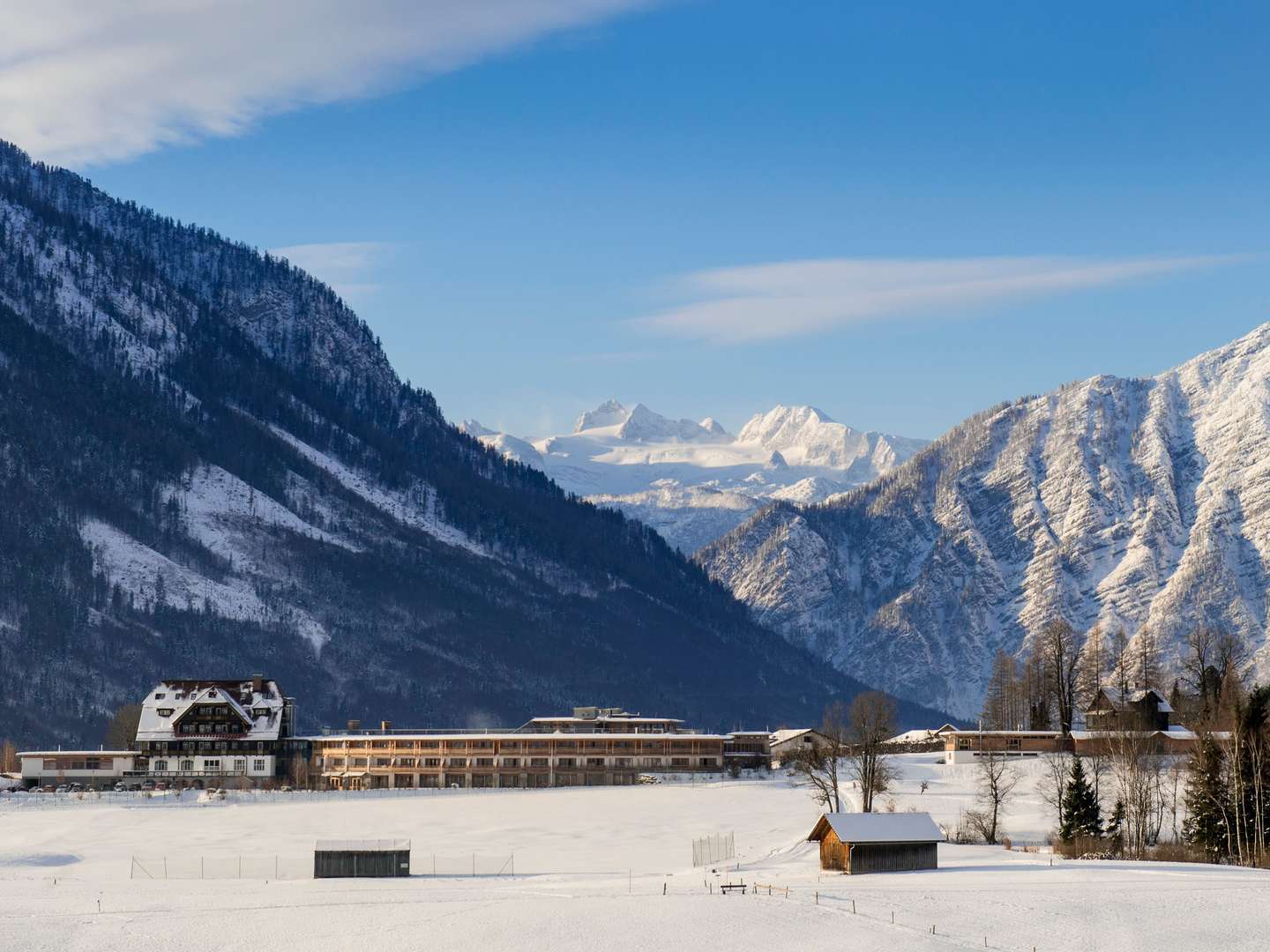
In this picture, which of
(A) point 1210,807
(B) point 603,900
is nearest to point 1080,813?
(A) point 1210,807

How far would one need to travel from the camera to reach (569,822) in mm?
188250

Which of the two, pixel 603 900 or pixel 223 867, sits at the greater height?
pixel 223 867

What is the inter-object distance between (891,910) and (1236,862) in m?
38.7

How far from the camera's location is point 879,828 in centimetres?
14725

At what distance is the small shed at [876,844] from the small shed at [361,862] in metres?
29.8

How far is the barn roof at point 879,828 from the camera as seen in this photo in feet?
480

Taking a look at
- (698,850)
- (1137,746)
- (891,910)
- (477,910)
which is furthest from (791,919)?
(1137,746)

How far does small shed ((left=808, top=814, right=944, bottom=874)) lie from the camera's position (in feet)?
479

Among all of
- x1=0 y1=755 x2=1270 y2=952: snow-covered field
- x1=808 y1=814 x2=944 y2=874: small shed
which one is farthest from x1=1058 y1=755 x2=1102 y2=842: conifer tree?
x1=808 y1=814 x2=944 y2=874: small shed

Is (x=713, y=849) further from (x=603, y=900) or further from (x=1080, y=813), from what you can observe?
(x=603, y=900)

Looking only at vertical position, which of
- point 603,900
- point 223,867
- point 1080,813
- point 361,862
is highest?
point 1080,813

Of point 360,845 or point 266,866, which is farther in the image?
point 360,845

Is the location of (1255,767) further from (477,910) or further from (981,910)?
(477,910)

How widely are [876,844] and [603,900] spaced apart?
22951 mm
